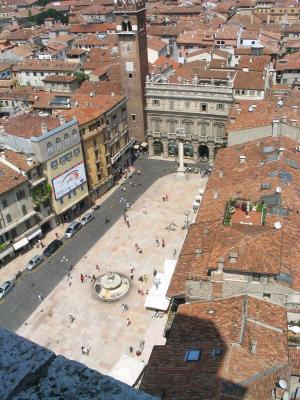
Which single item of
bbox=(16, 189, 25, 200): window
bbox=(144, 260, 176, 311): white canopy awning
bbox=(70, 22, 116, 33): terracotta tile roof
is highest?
bbox=(70, 22, 116, 33): terracotta tile roof

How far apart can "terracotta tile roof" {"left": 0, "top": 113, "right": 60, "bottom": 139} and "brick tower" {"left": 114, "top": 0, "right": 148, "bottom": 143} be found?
22.6 m

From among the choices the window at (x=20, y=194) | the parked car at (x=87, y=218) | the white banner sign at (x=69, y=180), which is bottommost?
the parked car at (x=87, y=218)

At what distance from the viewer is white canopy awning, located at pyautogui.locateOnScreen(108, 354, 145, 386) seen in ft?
112

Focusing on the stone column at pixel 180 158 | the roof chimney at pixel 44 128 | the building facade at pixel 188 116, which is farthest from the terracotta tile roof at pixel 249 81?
the roof chimney at pixel 44 128

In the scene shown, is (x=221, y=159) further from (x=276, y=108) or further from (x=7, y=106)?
(x=7, y=106)

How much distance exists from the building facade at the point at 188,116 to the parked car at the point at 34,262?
3316cm

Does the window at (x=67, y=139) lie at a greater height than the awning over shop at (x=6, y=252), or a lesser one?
greater

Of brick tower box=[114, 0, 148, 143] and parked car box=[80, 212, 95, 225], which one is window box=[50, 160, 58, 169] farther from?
brick tower box=[114, 0, 148, 143]

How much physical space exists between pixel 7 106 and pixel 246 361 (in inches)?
3246

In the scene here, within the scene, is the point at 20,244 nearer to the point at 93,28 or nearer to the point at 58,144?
the point at 58,144

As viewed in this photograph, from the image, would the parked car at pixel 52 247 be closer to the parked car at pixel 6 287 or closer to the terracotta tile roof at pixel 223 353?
the parked car at pixel 6 287

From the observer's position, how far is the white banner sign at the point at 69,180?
188 ft

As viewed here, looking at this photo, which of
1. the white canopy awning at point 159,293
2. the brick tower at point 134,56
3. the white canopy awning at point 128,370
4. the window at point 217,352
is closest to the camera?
the window at point 217,352

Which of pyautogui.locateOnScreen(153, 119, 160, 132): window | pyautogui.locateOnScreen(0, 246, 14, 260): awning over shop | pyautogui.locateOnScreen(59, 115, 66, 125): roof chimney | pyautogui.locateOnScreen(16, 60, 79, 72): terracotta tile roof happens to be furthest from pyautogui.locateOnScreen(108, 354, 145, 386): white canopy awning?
pyautogui.locateOnScreen(16, 60, 79, 72): terracotta tile roof
